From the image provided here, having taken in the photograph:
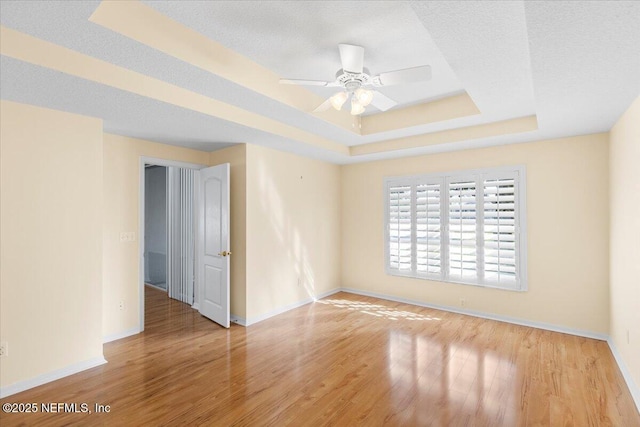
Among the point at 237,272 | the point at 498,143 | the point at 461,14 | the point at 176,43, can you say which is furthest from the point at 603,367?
the point at 176,43

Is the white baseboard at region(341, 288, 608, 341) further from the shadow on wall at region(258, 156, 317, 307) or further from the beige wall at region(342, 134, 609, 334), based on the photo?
the shadow on wall at region(258, 156, 317, 307)

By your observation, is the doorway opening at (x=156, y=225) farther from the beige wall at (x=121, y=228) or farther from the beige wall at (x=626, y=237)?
the beige wall at (x=626, y=237)

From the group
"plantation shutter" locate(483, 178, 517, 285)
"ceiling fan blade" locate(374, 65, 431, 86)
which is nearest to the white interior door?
"ceiling fan blade" locate(374, 65, 431, 86)

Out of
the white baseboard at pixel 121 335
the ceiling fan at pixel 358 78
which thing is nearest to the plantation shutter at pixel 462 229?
the ceiling fan at pixel 358 78

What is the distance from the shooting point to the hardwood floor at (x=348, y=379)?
2277 millimetres

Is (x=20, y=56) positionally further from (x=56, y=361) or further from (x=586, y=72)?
(x=586, y=72)

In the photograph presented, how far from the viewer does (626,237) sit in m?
2.81

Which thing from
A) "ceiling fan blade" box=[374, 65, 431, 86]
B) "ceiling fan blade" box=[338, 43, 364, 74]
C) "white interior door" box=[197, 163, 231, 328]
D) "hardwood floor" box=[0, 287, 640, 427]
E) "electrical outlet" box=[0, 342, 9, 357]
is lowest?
"hardwood floor" box=[0, 287, 640, 427]

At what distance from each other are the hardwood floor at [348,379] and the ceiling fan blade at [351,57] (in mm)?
2553

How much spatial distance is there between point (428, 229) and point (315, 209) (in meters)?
1.82

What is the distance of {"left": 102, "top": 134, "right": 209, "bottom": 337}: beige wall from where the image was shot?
3650 mm

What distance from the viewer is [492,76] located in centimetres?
249

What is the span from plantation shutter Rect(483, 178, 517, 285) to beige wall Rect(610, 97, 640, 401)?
0.96m

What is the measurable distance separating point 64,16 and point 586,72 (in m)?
3.12
